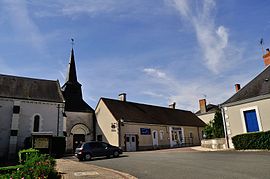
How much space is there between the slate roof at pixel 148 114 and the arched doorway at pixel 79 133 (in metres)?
4.84

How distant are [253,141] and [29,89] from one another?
81.7ft

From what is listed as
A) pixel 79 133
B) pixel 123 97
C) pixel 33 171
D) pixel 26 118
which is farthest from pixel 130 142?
pixel 33 171

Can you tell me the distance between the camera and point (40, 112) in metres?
26.6

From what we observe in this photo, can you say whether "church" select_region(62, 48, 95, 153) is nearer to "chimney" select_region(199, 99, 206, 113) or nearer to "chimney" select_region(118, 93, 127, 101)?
"chimney" select_region(118, 93, 127, 101)

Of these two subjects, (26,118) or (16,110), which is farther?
(26,118)

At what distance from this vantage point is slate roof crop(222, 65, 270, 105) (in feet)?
55.2

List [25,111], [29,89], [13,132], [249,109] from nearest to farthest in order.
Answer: [249,109]
[13,132]
[25,111]
[29,89]

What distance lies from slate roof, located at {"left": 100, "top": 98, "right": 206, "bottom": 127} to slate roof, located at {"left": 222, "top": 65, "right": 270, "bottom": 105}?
1216 cm

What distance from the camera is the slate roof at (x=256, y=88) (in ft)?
55.2

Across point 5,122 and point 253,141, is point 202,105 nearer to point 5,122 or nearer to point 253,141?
point 253,141

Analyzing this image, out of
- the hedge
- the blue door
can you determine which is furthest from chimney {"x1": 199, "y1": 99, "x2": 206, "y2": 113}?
the hedge

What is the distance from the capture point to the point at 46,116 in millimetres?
26812

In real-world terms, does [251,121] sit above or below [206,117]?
below

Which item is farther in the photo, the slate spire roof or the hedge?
the slate spire roof
